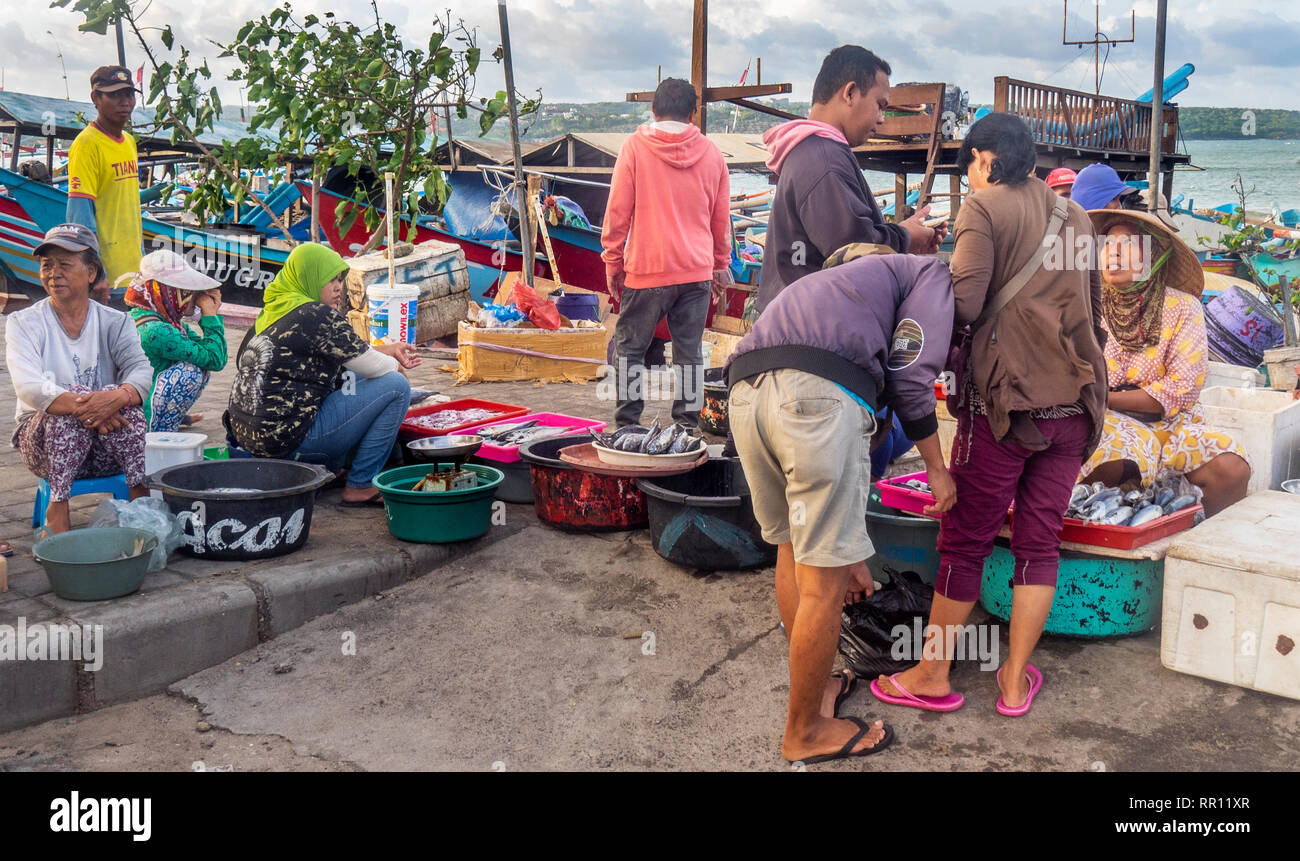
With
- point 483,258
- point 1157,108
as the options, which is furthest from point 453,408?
point 1157,108

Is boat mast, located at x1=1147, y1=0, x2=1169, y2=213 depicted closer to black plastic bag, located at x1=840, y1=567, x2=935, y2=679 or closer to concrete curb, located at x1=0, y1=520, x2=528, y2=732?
black plastic bag, located at x1=840, y1=567, x2=935, y2=679

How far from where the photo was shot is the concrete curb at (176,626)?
3389mm

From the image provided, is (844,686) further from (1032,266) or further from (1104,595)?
(1032,266)

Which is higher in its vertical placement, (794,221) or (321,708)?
(794,221)

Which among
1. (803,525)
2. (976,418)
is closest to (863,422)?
(803,525)

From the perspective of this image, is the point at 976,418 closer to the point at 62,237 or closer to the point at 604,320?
the point at 62,237

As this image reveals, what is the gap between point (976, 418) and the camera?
3363 mm

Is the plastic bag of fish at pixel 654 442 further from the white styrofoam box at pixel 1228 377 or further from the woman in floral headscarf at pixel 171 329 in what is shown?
the white styrofoam box at pixel 1228 377

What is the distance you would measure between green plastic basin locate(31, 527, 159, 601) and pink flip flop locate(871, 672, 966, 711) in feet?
9.06

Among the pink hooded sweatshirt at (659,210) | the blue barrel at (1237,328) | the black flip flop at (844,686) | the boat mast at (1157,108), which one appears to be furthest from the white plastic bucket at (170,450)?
the boat mast at (1157,108)

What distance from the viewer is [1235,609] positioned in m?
3.43

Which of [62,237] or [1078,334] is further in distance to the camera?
[62,237]

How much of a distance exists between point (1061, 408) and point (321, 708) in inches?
105

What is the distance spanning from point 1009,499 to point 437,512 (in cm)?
258
